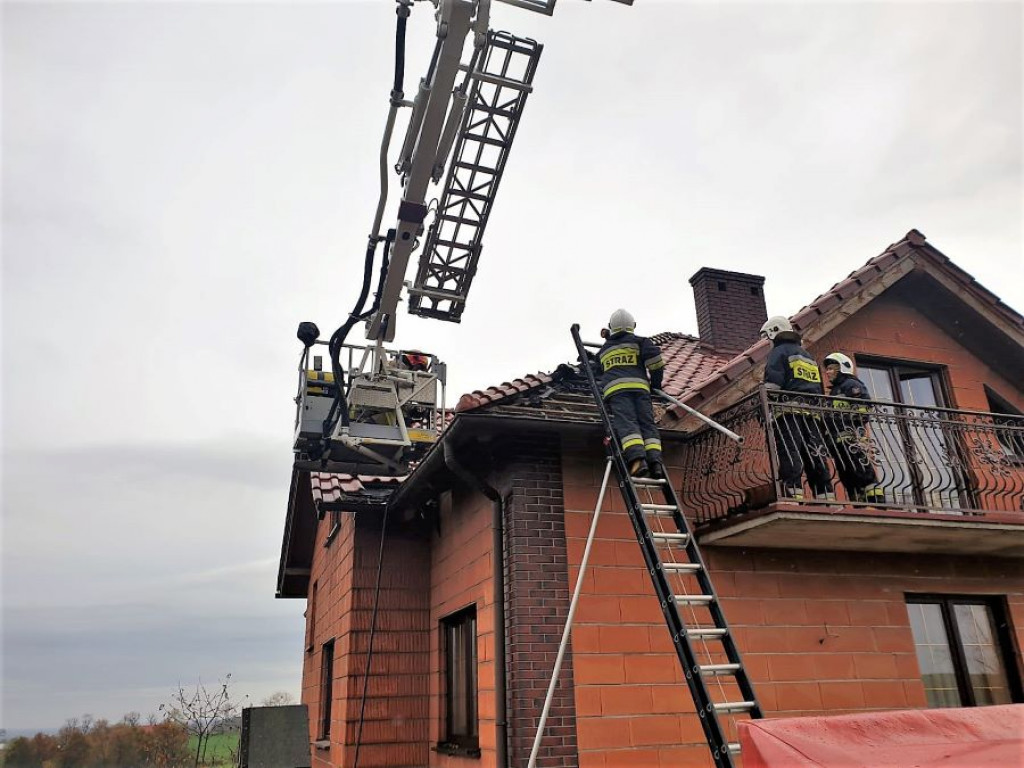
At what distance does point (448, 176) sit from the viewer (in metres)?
8.26

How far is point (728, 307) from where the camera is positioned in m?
11.9

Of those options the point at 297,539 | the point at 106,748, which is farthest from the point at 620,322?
the point at 106,748

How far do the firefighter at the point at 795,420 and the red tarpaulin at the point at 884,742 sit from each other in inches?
105

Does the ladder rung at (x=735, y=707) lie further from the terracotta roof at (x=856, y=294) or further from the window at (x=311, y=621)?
the window at (x=311, y=621)

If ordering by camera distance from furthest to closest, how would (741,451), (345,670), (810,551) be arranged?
(345,670), (810,551), (741,451)

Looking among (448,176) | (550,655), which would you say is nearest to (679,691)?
(550,655)

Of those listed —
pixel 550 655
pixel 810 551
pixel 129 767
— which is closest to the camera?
pixel 550 655

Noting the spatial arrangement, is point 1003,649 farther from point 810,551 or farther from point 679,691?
point 679,691

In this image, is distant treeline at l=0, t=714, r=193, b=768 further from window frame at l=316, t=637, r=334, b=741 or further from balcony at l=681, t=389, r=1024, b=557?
balcony at l=681, t=389, r=1024, b=557

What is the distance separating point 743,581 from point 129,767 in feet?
58.6

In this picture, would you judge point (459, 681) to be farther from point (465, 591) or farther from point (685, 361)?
point (685, 361)

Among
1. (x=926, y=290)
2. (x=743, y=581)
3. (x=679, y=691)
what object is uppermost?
(x=926, y=290)

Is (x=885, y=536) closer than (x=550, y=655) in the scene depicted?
No

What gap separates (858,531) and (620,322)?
273 centimetres
